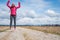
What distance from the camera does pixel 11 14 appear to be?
1723cm

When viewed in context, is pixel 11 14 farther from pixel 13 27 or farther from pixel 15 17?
pixel 13 27

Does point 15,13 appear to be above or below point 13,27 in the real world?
above

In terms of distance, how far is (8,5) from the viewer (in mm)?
17453

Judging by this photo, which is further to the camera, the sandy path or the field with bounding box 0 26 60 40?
the field with bounding box 0 26 60 40

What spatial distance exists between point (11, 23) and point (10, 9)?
5.44 feet

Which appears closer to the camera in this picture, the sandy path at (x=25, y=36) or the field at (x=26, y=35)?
the sandy path at (x=25, y=36)

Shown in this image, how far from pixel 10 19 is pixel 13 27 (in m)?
1.34

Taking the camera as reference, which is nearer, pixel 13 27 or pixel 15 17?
pixel 15 17

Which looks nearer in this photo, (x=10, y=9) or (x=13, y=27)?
(x=10, y=9)

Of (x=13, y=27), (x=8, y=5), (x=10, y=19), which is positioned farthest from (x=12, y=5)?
(x=13, y=27)

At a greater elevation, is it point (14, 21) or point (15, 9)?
point (15, 9)

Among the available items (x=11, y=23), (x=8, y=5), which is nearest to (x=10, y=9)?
(x=8, y=5)

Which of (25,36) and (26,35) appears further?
(26,35)

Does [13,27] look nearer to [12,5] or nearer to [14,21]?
[14,21]
